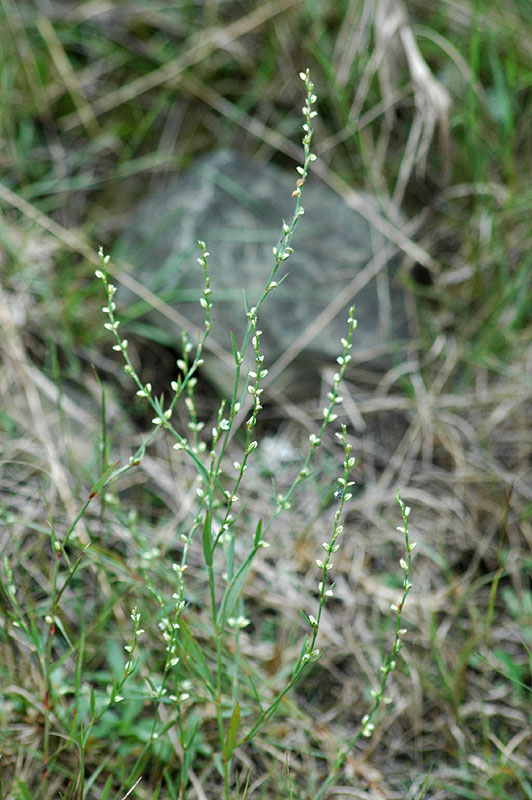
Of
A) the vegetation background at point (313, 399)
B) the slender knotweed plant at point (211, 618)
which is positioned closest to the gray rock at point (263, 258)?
the vegetation background at point (313, 399)

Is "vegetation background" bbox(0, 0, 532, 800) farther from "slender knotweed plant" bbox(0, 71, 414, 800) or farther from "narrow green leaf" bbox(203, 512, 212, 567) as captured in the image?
"narrow green leaf" bbox(203, 512, 212, 567)

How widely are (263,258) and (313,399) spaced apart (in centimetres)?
45

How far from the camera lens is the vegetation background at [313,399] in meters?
1.53

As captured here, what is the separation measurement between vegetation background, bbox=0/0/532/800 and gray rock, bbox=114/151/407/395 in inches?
3.0

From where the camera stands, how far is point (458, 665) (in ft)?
5.26

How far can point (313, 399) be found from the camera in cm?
218

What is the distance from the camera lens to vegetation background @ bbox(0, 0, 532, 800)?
5.02ft

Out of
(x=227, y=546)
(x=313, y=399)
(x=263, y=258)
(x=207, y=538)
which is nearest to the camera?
(x=207, y=538)

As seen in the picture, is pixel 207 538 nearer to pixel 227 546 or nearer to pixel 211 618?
pixel 227 546

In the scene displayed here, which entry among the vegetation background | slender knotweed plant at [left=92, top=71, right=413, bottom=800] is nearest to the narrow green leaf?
slender knotweed plant at [left=92, top=71, right=413, bottom=800]

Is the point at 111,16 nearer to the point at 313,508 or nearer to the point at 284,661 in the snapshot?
the point at 313,508

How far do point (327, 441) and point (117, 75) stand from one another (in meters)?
1.40

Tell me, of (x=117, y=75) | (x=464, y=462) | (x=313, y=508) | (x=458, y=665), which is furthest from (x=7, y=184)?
(x=458, y=665)

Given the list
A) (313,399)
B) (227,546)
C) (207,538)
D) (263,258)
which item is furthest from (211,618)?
(263,258)
